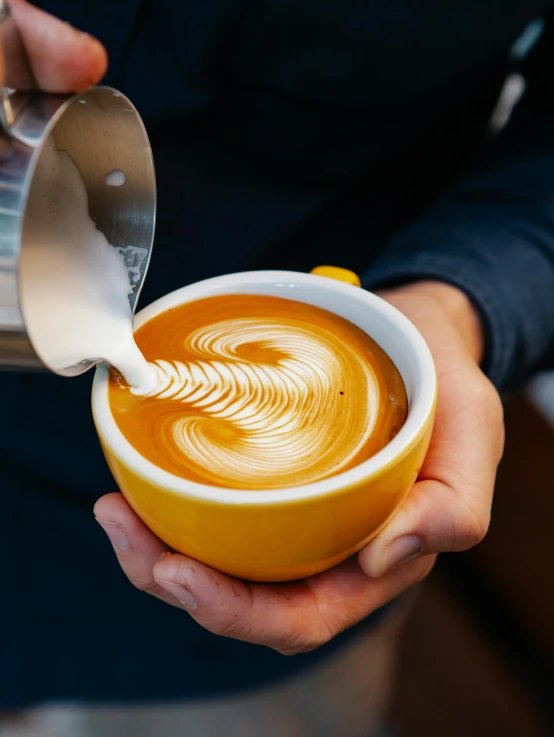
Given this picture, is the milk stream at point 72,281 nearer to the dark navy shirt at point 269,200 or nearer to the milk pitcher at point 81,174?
the milk pitcher at point 81,174

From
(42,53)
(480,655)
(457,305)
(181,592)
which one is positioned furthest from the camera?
(480,655)

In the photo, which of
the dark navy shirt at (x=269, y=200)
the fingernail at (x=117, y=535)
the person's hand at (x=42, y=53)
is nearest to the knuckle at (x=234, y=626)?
the fingernail at (x=117, y=535)

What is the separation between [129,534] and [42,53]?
1.31 feet

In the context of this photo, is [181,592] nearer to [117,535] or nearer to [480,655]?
[117,535]

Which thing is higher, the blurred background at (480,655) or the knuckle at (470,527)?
the knuckle at (470,527)

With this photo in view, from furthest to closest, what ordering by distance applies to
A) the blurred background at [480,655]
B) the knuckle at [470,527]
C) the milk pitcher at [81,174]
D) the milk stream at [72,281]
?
the blurred background at [480,655], the knuckle at [470,527], the milk stream at [72,281], the milk pitcher at [81,174]

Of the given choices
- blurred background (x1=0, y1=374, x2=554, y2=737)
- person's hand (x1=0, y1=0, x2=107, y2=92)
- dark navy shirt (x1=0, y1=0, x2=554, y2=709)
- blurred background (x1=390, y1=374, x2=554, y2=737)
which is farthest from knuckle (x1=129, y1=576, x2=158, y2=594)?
blurred background (x1=390, y1=374, x2=554, y2=737)

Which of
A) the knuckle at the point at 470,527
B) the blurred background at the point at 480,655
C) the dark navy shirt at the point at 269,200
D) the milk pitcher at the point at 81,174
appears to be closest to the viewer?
the milk pitcher at the point at 81,174

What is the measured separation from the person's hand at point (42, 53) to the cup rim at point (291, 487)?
250mm

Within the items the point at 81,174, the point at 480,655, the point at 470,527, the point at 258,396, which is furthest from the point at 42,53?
the point at 480,655

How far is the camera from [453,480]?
691 mm

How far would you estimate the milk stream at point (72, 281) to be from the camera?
1.86 ft

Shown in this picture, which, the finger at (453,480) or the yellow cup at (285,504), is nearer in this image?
the yellow cup at (285,504)

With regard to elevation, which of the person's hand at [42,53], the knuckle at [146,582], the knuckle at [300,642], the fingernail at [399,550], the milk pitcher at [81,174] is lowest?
the knuckle at [146,582]
